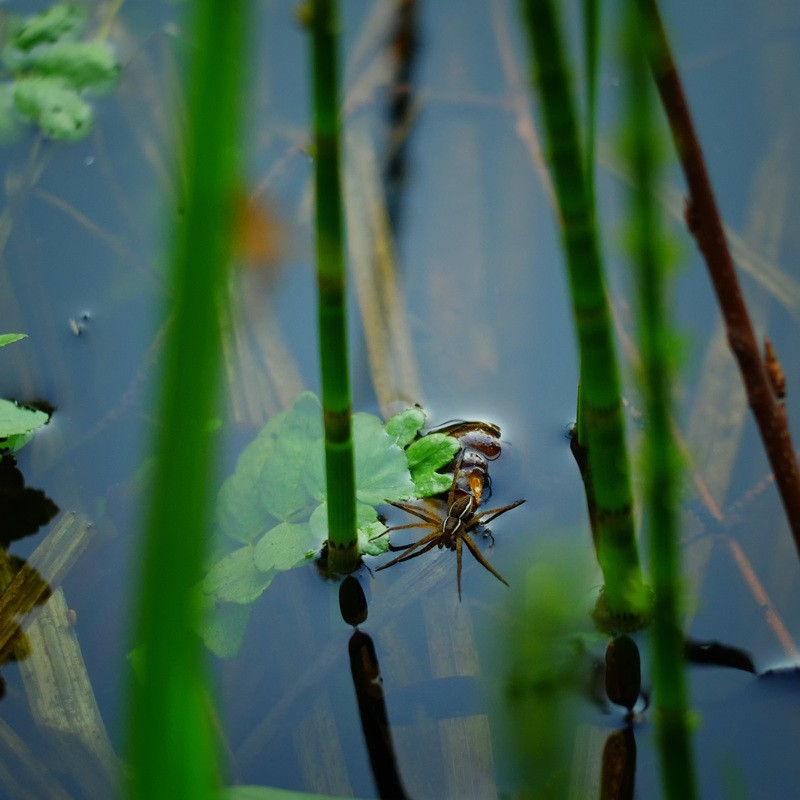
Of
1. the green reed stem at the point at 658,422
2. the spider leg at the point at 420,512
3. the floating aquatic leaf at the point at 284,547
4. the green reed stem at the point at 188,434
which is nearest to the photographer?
the green reed stem at the point at 188,434

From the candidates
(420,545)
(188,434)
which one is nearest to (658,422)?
(188,434)

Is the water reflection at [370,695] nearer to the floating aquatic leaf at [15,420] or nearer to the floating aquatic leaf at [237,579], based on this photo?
the floating aquatic leaf at [237,579]

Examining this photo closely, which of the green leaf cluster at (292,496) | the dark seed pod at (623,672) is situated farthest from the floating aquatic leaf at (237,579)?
the dark seed pod at (623,672)

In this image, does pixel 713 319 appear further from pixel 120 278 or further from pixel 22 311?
pixel 22 311

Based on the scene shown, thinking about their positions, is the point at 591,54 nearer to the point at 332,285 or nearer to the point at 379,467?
the point at 332,285

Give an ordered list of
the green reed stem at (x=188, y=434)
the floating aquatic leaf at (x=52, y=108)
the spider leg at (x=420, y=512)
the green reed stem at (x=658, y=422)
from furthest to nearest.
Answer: the floating aquatic leaf at (x=52, y=108)
the spider leg at (x=420, y=512)
the green reed stem at (x=658, y=422)
the green reed stem at (x=188, y=434)

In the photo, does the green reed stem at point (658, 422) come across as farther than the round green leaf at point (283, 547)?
No

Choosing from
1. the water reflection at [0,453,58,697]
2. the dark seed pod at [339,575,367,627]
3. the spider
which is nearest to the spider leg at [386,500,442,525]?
the spider
